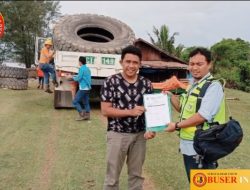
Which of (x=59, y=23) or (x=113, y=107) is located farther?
(x=59, y=23)

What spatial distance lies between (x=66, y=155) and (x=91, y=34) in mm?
7841

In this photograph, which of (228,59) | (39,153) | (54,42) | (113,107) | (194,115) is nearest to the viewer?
(194,115)

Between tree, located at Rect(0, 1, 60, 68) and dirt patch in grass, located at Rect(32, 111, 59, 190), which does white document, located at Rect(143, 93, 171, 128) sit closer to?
dirt patch in grass, located at Rect(32, 111, 59, 190)

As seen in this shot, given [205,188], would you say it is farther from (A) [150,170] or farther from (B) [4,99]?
(B) [4,99]

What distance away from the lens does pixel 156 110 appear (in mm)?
4438

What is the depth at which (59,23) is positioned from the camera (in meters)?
14.3

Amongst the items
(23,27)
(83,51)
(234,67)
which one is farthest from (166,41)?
(23,27)

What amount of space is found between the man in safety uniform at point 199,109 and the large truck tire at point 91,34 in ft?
28.4

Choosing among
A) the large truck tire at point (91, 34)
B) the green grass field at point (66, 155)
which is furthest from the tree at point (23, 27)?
the green grass field at point (66, 155)

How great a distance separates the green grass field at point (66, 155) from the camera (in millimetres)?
6438

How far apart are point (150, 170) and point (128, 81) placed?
2.69 meters

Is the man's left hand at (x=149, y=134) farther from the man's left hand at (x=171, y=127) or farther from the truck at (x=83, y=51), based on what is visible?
the truck at (x=83, y=51)

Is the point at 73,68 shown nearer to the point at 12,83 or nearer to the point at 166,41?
the point at 12,83

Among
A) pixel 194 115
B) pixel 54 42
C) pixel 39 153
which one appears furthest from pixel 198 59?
pixel 54 42
